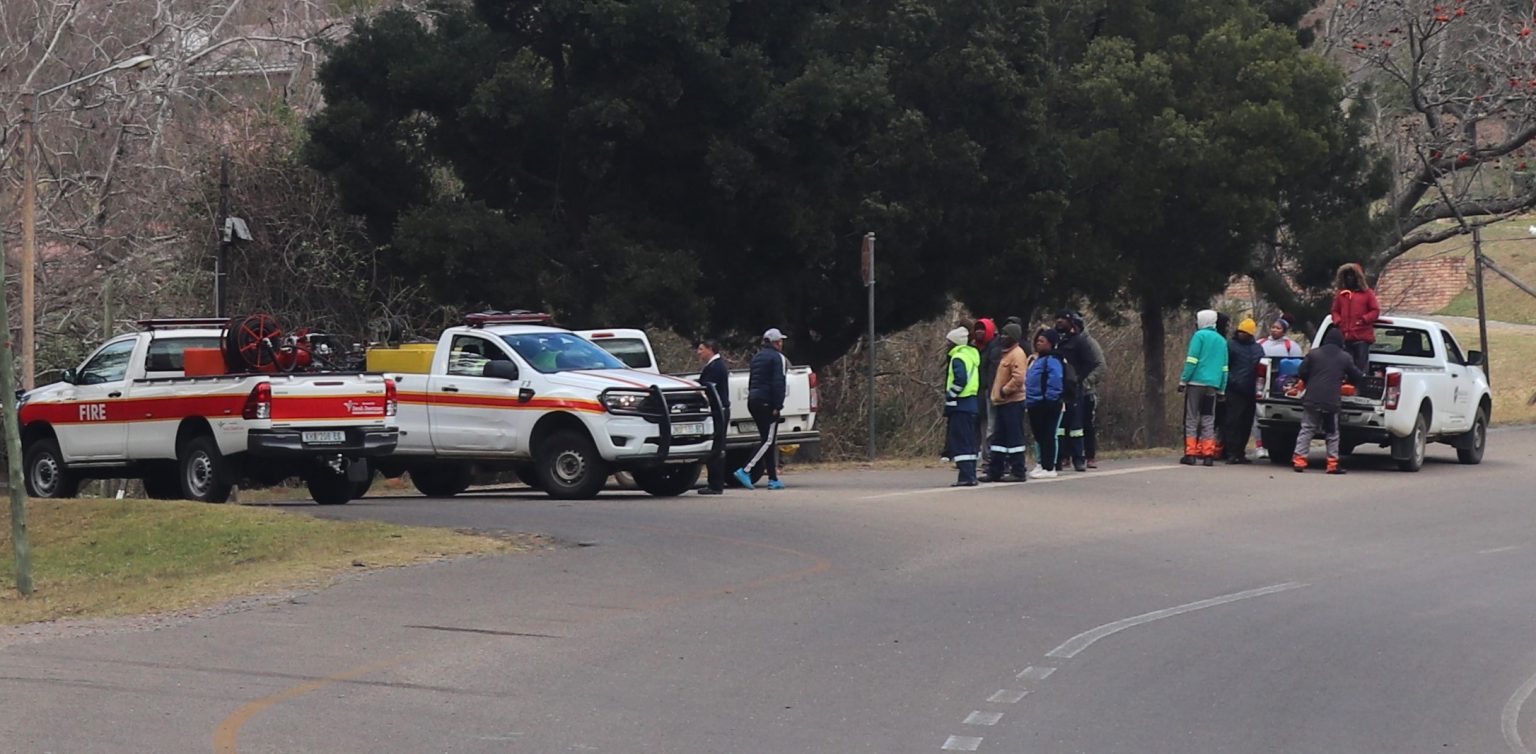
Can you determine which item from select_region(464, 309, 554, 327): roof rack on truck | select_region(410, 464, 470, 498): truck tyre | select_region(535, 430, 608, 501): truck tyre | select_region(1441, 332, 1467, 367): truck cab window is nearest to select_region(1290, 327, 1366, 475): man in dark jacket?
select_region(1441, 332, 1467, 367): truck cab window

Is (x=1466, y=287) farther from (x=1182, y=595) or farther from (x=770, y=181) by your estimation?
(x=1182, y=595)

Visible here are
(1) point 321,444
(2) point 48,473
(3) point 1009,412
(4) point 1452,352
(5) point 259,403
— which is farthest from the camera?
(4) point 1452,352

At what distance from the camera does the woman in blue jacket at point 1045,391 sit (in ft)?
70.5

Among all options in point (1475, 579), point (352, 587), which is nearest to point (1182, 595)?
point (1475, 579)

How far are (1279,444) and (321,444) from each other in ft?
38.1

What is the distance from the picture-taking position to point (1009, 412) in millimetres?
21203

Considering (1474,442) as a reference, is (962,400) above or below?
above

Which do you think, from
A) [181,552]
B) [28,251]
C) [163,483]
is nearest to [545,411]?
[163,483]

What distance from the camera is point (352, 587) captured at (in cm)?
1377

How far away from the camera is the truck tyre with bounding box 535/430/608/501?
806 inches

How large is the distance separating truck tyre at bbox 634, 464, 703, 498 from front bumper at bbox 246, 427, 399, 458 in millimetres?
2750

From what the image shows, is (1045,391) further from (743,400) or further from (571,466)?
(571,466)

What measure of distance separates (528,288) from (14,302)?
1331 cm

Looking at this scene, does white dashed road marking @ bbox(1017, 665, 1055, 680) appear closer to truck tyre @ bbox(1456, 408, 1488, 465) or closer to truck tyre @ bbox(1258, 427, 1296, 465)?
truck tyre @ bbox(1258, 427, 1296, 465)
